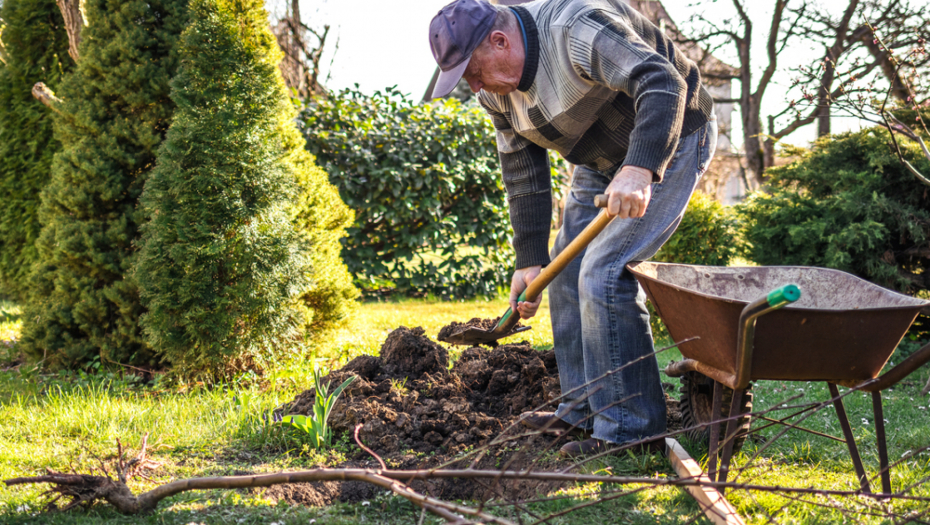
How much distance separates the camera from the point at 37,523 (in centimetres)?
175

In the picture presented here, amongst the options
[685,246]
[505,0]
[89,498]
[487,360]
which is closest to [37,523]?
[89,498]

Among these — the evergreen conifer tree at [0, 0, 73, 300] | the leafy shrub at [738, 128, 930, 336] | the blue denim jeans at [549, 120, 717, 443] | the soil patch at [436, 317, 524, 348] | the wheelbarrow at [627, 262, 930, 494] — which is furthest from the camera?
the evergreen conifer tree at [0, 0, 73, 300]

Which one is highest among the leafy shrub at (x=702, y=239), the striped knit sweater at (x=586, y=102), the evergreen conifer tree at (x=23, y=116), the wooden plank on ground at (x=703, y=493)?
the evergreen conifer tree at (x=23, y=116)

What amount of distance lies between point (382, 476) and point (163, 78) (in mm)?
3468

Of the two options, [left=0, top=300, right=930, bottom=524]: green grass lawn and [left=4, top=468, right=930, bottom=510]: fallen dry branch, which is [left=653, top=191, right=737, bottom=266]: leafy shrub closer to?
[left=0, top=300, right=930, bottom=524]: green grass lawn

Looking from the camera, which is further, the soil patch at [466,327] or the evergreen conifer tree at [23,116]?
the evergreen conifer tree at [23,116]

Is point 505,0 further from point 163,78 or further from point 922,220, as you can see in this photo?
point 922,220

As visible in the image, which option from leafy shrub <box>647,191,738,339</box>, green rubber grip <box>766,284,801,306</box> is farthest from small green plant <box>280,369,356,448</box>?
leafy shrub <box>647,191,738,339</box>

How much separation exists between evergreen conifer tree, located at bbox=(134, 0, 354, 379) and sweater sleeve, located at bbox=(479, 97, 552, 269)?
5.18 feet

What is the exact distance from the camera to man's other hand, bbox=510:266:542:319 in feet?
Result: 8.56

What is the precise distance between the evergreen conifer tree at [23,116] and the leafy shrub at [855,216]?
6344 mm

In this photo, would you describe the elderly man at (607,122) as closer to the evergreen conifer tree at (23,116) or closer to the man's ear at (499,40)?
the man's ear at (499,40)

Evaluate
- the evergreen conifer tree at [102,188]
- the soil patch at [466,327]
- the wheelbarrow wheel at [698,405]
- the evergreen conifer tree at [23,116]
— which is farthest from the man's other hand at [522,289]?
the evergreen conifer tree at [23,116]

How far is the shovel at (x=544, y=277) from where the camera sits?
2.01 meters
